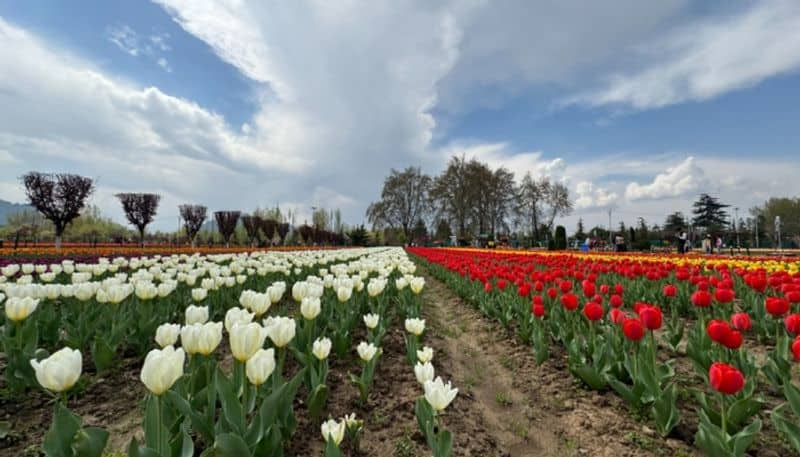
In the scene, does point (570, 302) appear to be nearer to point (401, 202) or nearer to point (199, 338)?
point (199, 338)

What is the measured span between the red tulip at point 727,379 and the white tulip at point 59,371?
280 centimetres

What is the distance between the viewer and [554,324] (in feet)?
13.7

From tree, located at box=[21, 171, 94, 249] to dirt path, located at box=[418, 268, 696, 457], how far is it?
74.4 feet

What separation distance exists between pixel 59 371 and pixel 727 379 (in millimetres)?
2911

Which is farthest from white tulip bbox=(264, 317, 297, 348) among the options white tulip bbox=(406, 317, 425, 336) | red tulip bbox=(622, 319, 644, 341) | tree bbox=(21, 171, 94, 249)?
tree bbox=(21, 171, 94, 249)

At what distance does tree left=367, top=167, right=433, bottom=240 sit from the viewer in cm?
5503

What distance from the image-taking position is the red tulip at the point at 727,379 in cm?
174

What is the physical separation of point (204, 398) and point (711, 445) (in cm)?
257

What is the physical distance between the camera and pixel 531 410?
3.01 metres

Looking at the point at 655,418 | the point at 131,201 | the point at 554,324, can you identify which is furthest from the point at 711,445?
the point at 131,201

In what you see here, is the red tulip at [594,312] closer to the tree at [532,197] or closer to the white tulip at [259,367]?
the white tulip at [259,367]

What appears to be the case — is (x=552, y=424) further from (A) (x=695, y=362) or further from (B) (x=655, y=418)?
(A) (x=695, y=362)

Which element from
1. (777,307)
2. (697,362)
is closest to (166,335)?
(697,362)

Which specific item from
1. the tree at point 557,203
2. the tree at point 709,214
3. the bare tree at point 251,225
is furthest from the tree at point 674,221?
the bare tree at point 251,225
